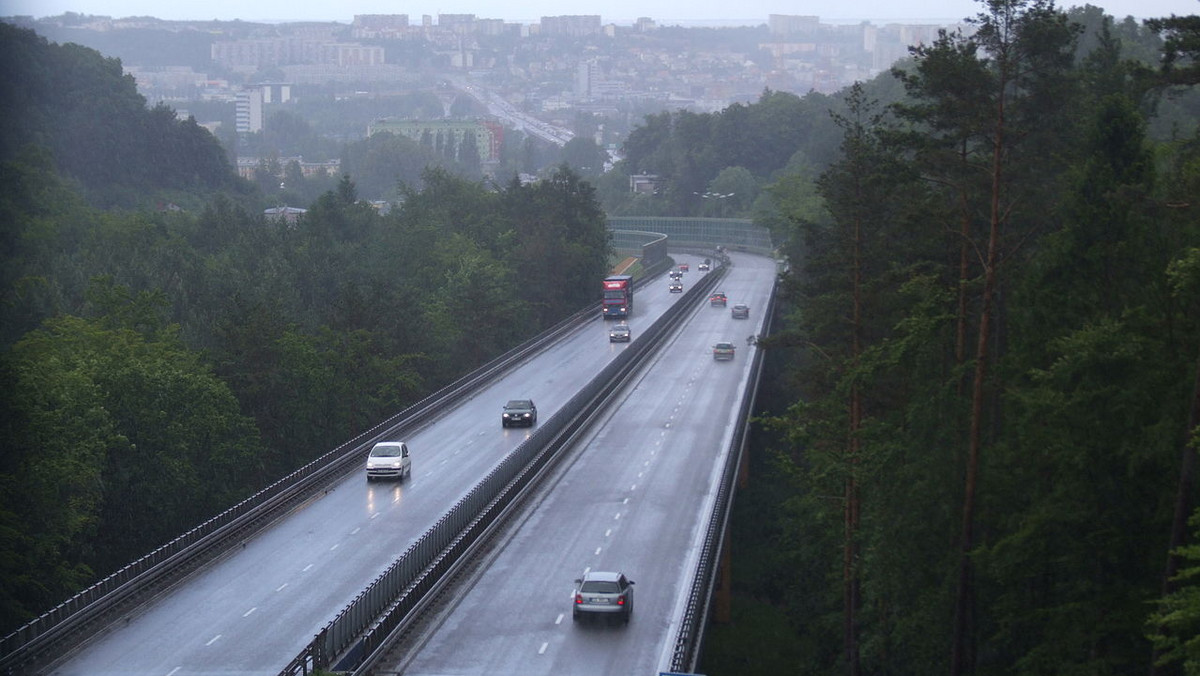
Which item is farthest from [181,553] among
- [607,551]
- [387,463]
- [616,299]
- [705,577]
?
[616,299]

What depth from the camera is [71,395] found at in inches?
1784

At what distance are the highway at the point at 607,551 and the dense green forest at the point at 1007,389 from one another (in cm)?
455

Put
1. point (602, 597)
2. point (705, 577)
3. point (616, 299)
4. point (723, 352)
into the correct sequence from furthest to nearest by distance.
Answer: point (616, 299)
point (723, 352)
point (705, 577)
point (602, 597)

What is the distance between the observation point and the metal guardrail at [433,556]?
28672 millimetres

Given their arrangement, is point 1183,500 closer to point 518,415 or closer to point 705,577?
point 705,577

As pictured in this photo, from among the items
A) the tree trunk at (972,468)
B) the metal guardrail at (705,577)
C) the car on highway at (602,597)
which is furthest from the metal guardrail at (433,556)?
the tree trunk at (972,468)

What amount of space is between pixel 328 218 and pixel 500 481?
76.2m

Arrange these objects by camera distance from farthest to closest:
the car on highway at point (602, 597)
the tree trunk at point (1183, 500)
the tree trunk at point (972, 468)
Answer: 1. the car on highway at point (602, 597)
2. the tree trunk at point (972, 468)
3. the tree trunk at point (1183, 500)

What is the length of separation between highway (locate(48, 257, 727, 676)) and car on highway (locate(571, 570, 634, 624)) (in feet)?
17.5

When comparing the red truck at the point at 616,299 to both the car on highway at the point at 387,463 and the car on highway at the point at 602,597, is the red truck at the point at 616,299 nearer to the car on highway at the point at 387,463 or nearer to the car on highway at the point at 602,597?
the car on highway at the point at 387,463

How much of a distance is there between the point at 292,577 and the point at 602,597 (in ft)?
26.8

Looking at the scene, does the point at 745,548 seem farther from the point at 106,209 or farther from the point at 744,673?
the point at 106,209

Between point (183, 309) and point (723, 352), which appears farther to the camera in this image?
point (723, 352)

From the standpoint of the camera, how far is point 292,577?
35.5m
